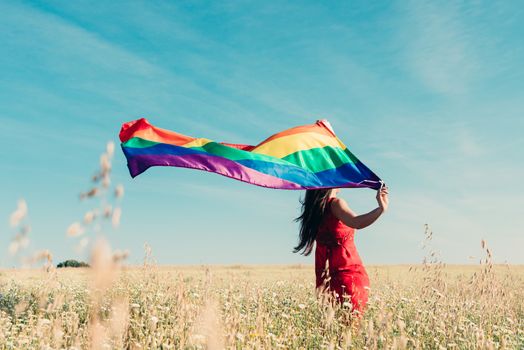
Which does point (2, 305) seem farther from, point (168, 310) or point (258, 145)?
point (258, 145)

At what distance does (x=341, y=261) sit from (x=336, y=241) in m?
0.25

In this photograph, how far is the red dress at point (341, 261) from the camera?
21.2 ft

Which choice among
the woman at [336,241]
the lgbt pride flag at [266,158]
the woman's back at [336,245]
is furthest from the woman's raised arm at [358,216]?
the lgbt pride flag at [266,158]

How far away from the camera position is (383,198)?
6191 mm

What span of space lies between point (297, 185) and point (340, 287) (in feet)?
4.64

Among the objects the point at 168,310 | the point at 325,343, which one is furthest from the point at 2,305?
the point at 325,343

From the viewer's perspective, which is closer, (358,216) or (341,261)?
(358,216)

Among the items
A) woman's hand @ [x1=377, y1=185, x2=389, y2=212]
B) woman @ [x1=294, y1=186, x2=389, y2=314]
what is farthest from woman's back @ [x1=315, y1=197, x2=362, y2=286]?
woman's hand @ [x1=377, y1=185, x2=389, y2=212]

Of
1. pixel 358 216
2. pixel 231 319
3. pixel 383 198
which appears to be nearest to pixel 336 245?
pixel 358 216

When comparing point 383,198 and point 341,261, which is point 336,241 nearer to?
point 341,261

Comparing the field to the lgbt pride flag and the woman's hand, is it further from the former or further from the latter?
the lgbt pride flag

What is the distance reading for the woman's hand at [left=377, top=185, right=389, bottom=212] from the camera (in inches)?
239

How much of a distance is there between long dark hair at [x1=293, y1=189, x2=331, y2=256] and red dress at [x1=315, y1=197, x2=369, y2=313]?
0.08m

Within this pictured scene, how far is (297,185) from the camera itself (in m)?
6.96
